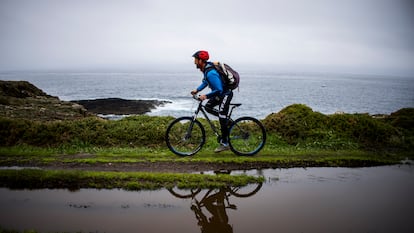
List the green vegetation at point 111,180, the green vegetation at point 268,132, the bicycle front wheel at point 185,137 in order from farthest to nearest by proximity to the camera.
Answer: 1. the green vegetation at point 268,132
2. the bicycle front wheel at point 185,137
3. the green vegetation at point 111,180

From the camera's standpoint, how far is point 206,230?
5.27 m

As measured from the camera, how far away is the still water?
17.7ft

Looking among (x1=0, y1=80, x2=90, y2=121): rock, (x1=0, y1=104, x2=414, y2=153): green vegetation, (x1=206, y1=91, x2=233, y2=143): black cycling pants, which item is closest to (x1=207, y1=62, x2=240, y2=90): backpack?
(x1=206, y1=91, x2=233, y2=143): black cycling pants

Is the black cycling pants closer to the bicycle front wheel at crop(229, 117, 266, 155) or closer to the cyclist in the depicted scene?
the cyclist

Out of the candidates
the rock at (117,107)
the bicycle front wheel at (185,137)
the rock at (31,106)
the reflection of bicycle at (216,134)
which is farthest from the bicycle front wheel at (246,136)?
the rock at (117,107)

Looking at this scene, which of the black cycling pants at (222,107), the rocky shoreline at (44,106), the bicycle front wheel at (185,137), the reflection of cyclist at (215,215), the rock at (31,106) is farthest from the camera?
the rocky shoreline at (44,106)

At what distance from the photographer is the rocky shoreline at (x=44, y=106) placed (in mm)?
16703

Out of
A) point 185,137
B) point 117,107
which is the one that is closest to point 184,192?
point 185,137

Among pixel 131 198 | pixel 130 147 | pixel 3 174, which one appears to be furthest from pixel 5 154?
pixel 131 198

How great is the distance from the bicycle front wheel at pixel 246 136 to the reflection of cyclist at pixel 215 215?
3.63 m

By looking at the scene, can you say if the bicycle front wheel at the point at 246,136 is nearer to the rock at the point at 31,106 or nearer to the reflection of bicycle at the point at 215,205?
the reflection of bicycle at the point at 215,205

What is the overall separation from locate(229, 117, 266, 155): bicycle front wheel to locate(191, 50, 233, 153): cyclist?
1.09 ft

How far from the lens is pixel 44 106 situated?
2159 cm

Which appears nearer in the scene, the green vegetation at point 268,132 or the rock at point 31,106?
the green vegetation at point 268,132
